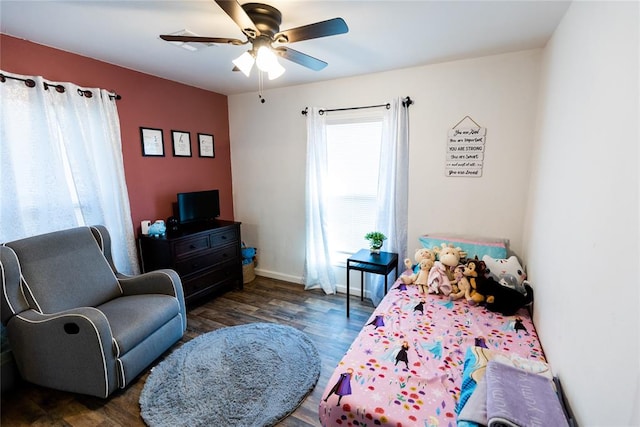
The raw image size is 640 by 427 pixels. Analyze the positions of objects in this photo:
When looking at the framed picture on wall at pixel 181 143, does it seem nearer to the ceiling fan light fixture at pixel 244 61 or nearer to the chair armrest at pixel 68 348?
the ceiling fan light fixture at pixel 244 61

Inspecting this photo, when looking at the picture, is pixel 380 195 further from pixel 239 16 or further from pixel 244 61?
pixel 239 16

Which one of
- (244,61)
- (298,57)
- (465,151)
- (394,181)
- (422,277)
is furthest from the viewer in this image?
(394,181)

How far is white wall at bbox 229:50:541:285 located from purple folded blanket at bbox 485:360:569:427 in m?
1.58

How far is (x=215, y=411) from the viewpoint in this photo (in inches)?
69.7

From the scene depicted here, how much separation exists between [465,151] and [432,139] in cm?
31

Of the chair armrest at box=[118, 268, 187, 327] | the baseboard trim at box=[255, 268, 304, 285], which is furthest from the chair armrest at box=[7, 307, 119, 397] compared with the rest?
the baseboard trim at box=[255, 268, 304, 285]

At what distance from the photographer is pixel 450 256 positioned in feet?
7.80

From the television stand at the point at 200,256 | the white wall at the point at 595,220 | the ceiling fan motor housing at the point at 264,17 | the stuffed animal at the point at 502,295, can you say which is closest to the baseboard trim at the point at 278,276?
the television stand at the point at 200,256

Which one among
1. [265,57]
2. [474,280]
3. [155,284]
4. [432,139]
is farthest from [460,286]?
[155,284]

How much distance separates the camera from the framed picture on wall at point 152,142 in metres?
2.91

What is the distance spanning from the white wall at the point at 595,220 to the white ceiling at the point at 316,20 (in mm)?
420

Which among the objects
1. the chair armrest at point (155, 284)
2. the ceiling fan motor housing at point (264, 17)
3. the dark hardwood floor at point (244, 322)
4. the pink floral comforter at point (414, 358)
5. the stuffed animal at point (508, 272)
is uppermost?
the ceiling fan motor housing at point (264, 17)

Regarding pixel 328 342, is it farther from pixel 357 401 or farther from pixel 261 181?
pixel 261 181

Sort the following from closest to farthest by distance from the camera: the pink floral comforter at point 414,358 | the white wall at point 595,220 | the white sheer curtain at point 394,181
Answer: the white wall at point 595,220, the pink floral comforter at point 414,358, the white sheer curtain at point 394,181
